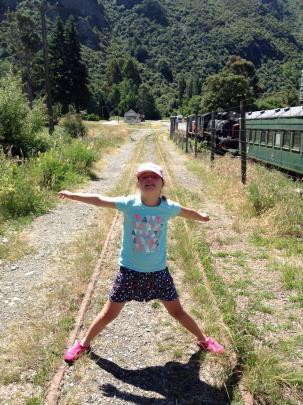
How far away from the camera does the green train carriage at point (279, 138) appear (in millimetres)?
12373

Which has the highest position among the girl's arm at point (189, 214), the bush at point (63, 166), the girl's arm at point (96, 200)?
the girl's arm at point (96, 200)

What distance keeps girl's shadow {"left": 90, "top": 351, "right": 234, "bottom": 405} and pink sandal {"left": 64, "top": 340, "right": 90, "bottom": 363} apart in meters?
0.11

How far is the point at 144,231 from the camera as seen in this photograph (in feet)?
11.1

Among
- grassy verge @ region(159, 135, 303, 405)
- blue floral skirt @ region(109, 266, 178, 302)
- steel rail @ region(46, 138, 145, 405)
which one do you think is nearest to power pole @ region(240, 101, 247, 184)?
grassy verge @ region(159, 135, 303, 405)

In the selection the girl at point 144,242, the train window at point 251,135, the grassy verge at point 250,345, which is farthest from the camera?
the train window at point 251,135

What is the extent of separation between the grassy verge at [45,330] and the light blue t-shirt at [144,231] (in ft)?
3.65

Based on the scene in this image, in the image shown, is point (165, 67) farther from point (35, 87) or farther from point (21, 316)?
point (21, 316)

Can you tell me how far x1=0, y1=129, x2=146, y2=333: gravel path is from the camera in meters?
4.89

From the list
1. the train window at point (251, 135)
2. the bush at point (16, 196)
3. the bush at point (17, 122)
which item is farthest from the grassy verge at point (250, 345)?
the train window at point (251, 135)

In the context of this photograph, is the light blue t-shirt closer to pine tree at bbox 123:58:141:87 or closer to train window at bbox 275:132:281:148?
train window at bbox 275:132:281:148

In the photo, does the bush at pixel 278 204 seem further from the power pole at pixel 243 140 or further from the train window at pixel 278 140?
the train window at pixel 278 140

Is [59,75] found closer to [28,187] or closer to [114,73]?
[28,187]

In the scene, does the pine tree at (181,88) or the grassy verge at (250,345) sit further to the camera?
the pine tree at (181,88)

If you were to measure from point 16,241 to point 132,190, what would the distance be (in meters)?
4.95
